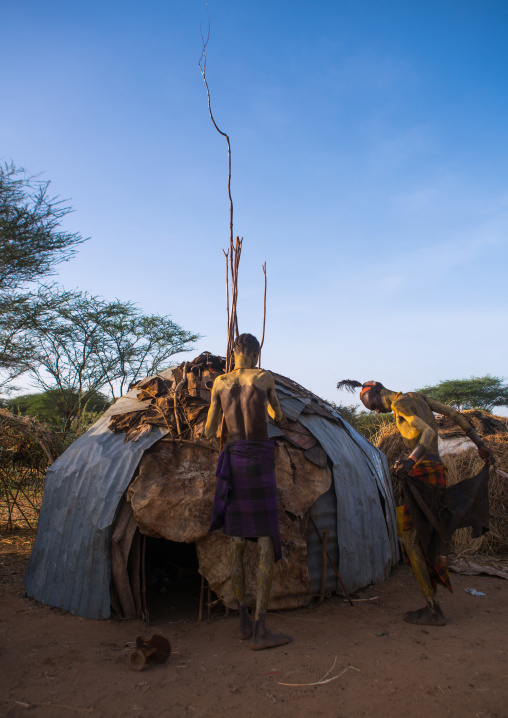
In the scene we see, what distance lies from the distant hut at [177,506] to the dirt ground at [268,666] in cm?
25

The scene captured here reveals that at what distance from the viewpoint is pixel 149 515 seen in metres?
3.97

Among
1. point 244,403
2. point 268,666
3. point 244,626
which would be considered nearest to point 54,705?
point 268,666

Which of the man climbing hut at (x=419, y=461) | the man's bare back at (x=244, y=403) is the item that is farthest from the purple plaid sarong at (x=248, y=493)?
the man climbing hut at (x=419, y=461)

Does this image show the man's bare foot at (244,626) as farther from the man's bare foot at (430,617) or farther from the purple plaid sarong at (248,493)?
the man's bare foot at (430,617)

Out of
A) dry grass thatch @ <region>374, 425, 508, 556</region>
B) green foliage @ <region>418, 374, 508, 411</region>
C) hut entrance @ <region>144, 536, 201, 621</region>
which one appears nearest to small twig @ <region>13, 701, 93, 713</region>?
hut entrance @ <region>144, 536, 201, 621</region>

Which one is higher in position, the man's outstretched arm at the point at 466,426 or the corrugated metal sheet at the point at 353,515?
the man's outstretched arm at the point at 466,426

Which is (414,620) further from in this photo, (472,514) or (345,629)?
(472,514)

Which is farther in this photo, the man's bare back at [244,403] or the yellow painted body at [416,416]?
the yellow painted body at [416,416]

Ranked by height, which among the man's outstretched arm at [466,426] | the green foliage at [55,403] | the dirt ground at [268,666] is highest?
the green foliage at [55,403]

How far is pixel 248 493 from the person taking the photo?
358 cm

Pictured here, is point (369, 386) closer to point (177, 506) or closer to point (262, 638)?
point (177, 506)

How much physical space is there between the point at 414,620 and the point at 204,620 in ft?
5.42

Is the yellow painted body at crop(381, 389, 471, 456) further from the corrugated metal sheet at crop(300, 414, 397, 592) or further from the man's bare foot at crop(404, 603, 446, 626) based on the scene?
the man's bare foot at crop(404, 603, 446, 626)

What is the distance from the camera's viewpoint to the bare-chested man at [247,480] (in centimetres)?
349
